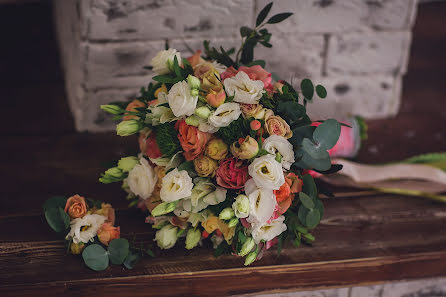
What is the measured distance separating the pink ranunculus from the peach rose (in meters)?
0.09

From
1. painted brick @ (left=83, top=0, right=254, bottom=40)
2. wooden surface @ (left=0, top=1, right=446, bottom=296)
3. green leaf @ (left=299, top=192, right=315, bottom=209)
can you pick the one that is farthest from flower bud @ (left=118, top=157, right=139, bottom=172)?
painted brick @ (left=83, top=0, right=254, bottom=40)

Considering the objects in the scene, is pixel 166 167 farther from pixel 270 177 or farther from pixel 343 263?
pixel 343 263

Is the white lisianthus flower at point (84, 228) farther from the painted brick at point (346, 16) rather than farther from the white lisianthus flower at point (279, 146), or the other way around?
the painted brick at point (346, 16)

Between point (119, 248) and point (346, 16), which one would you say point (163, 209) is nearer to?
point (119, 248)

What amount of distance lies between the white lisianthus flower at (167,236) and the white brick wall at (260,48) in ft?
1.82

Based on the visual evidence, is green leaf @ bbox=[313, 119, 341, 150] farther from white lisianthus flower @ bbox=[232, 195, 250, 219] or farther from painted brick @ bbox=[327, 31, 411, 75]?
painted brick @ bbox=[327, 31, 411, 75]

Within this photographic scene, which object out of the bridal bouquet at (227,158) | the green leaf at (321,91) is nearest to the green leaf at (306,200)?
the bridal bouquet at (227,158)

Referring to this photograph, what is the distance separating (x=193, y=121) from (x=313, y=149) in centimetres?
24

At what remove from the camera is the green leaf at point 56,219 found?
0.99 meters

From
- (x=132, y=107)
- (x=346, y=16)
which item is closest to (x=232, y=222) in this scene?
(x=132, y=107)

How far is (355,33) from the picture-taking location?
58.3 inches

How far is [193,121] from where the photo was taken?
2.96ft

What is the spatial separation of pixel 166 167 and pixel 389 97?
964mm

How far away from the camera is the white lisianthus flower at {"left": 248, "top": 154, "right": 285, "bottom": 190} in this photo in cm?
86
